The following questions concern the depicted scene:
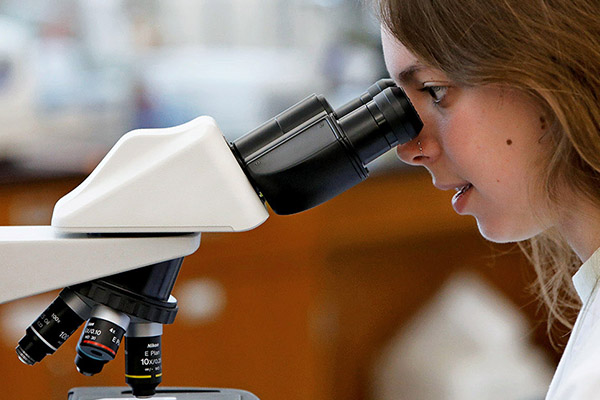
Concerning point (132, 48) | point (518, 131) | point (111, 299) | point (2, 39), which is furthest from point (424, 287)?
point (111, 299)

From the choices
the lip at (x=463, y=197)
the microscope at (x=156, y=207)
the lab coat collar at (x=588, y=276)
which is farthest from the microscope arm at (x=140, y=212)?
the lab coat collar at (x=588, y=276)

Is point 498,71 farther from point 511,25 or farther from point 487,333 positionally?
point 487,333

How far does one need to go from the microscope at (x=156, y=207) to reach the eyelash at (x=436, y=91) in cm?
8

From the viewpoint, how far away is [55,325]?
27.9 inches

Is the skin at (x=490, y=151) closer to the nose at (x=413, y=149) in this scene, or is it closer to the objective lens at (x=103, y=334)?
the nose at (x=413, y=149)

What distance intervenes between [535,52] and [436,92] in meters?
0.12

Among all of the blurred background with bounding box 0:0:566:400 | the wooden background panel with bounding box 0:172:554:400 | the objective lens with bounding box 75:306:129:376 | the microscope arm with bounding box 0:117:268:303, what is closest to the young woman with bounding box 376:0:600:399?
the microscope arm with bounding box 0:117:268:303

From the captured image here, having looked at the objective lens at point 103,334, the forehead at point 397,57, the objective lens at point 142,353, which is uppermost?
the forehead at point 397,57

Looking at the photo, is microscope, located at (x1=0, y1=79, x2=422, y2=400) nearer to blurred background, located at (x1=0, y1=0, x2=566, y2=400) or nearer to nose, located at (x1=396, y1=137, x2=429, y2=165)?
nose, located at (x1=396, y1=137, x2=429, y2=165)

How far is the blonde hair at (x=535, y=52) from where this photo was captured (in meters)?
0.73

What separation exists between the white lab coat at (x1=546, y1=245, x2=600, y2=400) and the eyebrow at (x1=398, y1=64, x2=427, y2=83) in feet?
0.92

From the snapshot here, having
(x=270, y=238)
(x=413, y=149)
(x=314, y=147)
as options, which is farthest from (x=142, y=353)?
(x=270, y=238)

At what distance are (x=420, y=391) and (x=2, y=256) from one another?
5.09 ft

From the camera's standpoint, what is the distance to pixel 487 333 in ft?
6.67
